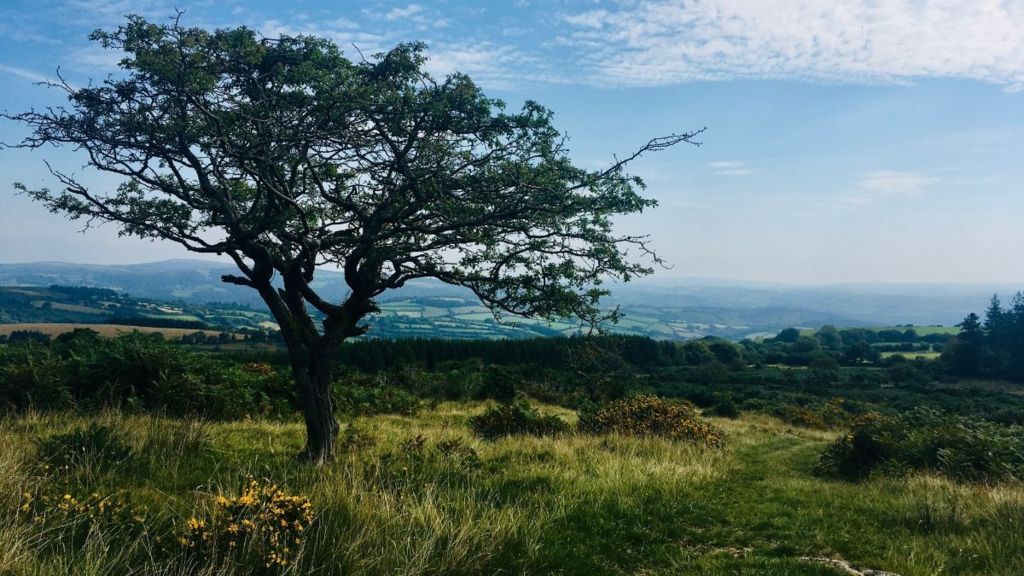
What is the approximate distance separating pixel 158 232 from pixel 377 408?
13.1 meters

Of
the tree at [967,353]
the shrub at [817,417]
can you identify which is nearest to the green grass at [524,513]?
the shrub at [817,417]

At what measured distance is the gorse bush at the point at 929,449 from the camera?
40.2 feet

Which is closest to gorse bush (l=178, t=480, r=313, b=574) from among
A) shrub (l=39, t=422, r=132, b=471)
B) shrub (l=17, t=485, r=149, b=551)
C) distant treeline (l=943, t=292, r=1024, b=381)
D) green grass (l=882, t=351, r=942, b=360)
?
shrub (l=17, t=485, r=149, b=551)

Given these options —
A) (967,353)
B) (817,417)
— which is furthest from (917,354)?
(817,417)

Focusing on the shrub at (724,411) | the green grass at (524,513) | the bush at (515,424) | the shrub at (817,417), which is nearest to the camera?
the green grass at (524,513)

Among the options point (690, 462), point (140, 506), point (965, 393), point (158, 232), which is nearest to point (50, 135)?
point (158, 232)

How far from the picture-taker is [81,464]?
720cm

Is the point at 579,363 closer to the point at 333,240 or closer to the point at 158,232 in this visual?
the point at 333,240

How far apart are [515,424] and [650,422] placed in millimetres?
4059

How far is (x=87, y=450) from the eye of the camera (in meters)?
7.78

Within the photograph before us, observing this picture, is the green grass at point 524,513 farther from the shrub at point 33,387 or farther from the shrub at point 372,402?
the shrub at point 372,402

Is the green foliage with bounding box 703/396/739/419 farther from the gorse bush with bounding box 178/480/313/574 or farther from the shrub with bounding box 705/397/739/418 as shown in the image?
the gorse bush with bounding box 178/480/313/574

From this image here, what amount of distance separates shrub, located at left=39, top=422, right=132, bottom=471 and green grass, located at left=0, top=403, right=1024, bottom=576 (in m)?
0.16

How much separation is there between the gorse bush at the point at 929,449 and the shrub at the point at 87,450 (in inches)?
579
